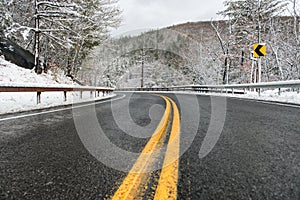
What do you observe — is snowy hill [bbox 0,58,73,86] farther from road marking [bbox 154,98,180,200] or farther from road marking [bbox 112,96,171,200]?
road marking [bbox 154,98,180,200]

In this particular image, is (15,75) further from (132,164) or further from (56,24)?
(132,164)

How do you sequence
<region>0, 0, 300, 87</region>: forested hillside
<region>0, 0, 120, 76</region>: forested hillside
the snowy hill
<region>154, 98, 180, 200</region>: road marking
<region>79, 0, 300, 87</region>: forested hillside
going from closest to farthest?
<region>154, 98, 180, 200</region>: road marking, the snowy hill, <region>0, 0, 120, 76</region>: forested hillside, <region>0, 0, 300, 87</region>: forested hillside, <region>79, 0, 300, 87</region>: forested hillside

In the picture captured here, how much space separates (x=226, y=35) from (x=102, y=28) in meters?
16.3

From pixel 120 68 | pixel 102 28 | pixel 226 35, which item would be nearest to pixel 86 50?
pixel 102 28

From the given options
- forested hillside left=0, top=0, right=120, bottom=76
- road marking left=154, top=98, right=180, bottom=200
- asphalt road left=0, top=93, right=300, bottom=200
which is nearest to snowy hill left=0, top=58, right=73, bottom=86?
forested hillside left=0, top=0, right=120, bottom=76

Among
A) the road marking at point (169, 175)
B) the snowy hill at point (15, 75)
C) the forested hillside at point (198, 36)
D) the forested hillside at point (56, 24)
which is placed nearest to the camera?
the road marking at point (169, 175)

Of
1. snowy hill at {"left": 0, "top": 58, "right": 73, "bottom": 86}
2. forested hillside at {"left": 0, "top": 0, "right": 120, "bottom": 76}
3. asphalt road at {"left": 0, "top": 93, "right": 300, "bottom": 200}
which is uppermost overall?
forested hillside at {"left": 0, "top": 0, "right": 120, "bottom": 76}

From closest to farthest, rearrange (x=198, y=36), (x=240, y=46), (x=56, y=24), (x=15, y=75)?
(x=15, y=75) → (x=56, y=24) → (x=240, y=46) → (x=198, y=36)

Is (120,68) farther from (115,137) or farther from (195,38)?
(115,137)

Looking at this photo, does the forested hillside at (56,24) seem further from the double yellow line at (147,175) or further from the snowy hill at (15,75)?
the double yellow line at (147,175)

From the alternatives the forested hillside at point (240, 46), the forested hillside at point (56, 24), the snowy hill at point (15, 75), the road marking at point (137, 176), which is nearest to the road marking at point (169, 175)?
the road marking at point (137, 176)

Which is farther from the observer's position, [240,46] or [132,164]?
Result: [240,46]

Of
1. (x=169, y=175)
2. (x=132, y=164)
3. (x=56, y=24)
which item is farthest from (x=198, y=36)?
(x=169, y=175)

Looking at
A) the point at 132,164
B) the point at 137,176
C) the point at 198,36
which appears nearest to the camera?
the point at 137,176
